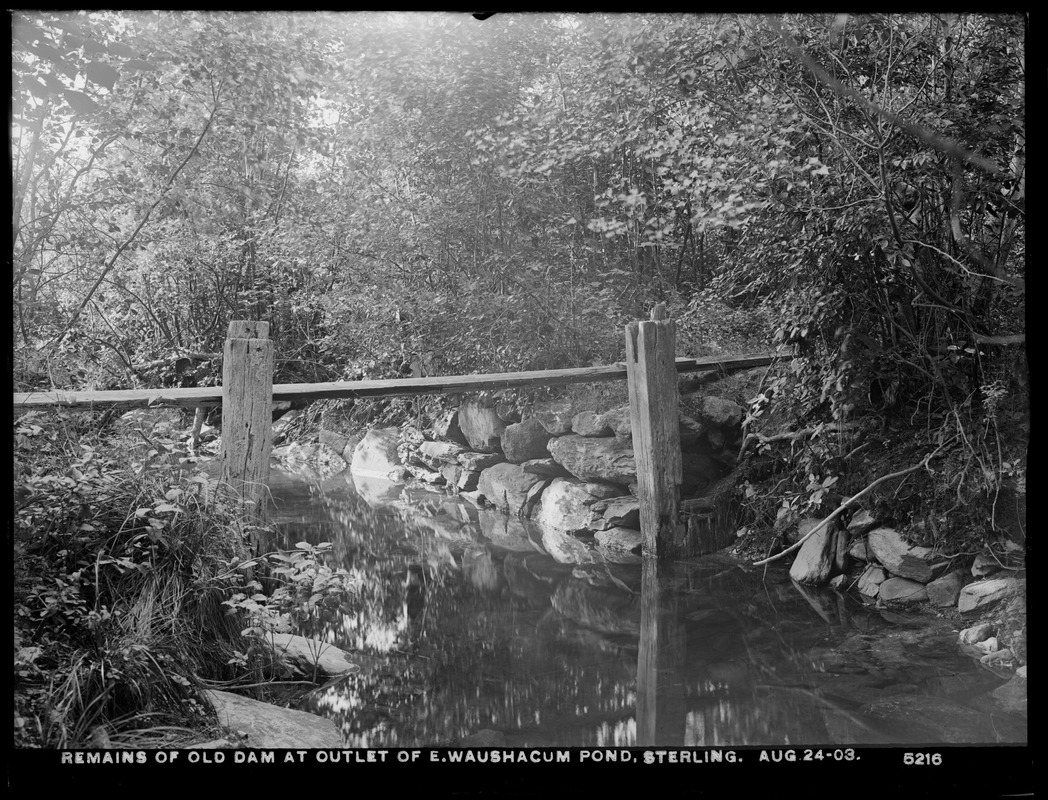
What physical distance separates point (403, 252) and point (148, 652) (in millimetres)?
1478

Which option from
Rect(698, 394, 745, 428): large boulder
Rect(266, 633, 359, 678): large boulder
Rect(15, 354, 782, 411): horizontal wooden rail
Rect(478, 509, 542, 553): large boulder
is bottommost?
Rect(266, 633, 359, 678): large boulder

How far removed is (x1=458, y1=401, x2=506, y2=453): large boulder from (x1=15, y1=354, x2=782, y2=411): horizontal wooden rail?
14 cm

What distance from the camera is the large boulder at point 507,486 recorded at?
10.2ft

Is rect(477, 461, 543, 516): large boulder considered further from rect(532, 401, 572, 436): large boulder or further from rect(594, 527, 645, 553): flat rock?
rect(594, 527, 645, 553): flat rock

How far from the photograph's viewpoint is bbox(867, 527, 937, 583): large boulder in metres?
2.62

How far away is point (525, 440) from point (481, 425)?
20cm

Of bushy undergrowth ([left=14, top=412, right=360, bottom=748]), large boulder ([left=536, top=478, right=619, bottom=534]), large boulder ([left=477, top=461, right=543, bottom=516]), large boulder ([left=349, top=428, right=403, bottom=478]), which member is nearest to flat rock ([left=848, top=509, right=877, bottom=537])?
large boulder ([left=536, top=478, right=619, bottom=534])

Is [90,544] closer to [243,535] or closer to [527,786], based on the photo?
[243,535]

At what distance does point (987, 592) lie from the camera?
95.5 inches

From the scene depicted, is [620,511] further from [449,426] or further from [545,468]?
[449,426]

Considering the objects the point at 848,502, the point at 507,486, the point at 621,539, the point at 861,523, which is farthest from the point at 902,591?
the point at 507,486

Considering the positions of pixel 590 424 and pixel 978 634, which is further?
pixel 590 424

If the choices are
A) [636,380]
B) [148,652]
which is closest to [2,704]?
[148,652]

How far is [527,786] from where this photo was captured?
6.66 feet
